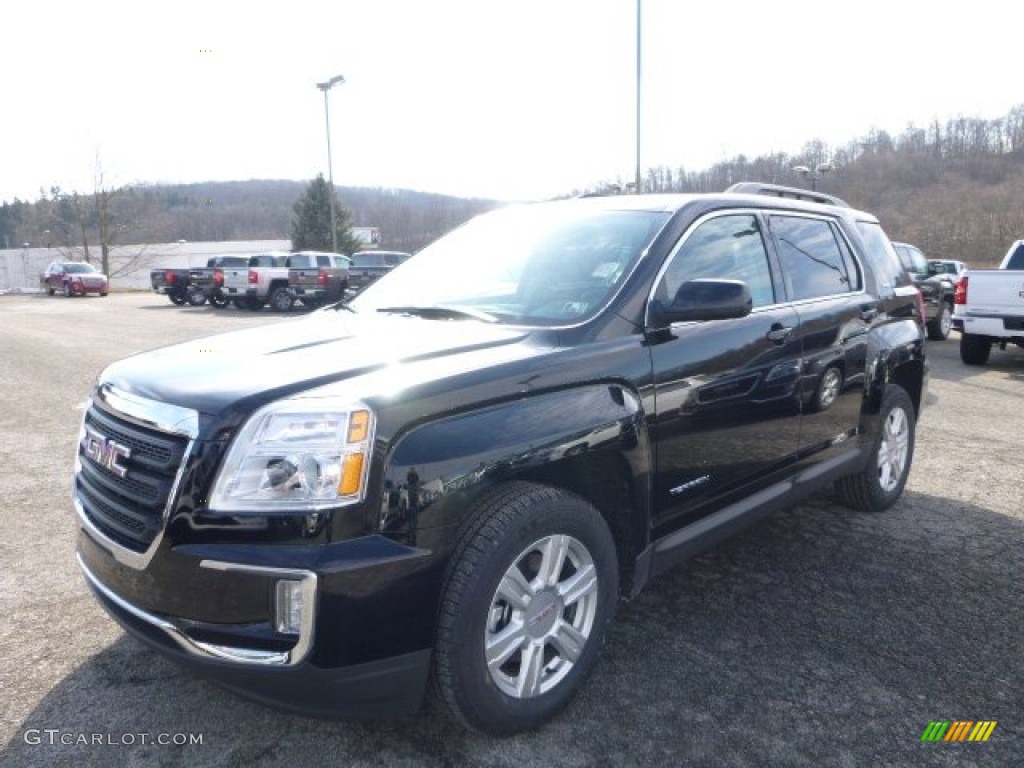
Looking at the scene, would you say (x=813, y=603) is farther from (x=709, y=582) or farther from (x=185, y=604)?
(x=185, y=604)

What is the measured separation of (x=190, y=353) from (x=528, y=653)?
1657 mm

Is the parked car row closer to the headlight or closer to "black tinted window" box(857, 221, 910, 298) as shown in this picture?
"black tinted window" box(857, 221, 910, 298)

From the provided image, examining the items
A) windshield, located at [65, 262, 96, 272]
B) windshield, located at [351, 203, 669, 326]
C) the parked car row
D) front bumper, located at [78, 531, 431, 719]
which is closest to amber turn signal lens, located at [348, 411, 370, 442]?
front bumper, located at [78, 531, 431, 719]

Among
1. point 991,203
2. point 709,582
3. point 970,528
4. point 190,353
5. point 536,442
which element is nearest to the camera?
point 536,442

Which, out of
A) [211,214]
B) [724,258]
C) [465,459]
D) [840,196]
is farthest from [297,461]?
[211,214]

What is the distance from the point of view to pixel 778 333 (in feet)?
12.0

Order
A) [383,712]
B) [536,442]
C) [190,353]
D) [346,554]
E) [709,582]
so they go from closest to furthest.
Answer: [346,554]
[383,712]
[536,442]
[190,353]
[709,582]

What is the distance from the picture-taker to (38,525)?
4.55 metres

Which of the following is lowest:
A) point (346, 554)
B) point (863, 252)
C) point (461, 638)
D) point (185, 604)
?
point (461, 638)

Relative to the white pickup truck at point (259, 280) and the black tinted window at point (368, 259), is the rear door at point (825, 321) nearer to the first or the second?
the white pickup truck at point (259, 280)

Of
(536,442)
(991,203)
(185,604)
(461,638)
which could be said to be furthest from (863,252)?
(991,203)

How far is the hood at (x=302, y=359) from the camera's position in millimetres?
2346

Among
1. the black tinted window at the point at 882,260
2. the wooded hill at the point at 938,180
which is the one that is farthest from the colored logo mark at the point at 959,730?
the wooded hill at the point at 938,180

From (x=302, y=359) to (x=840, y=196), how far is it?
3195 inches
